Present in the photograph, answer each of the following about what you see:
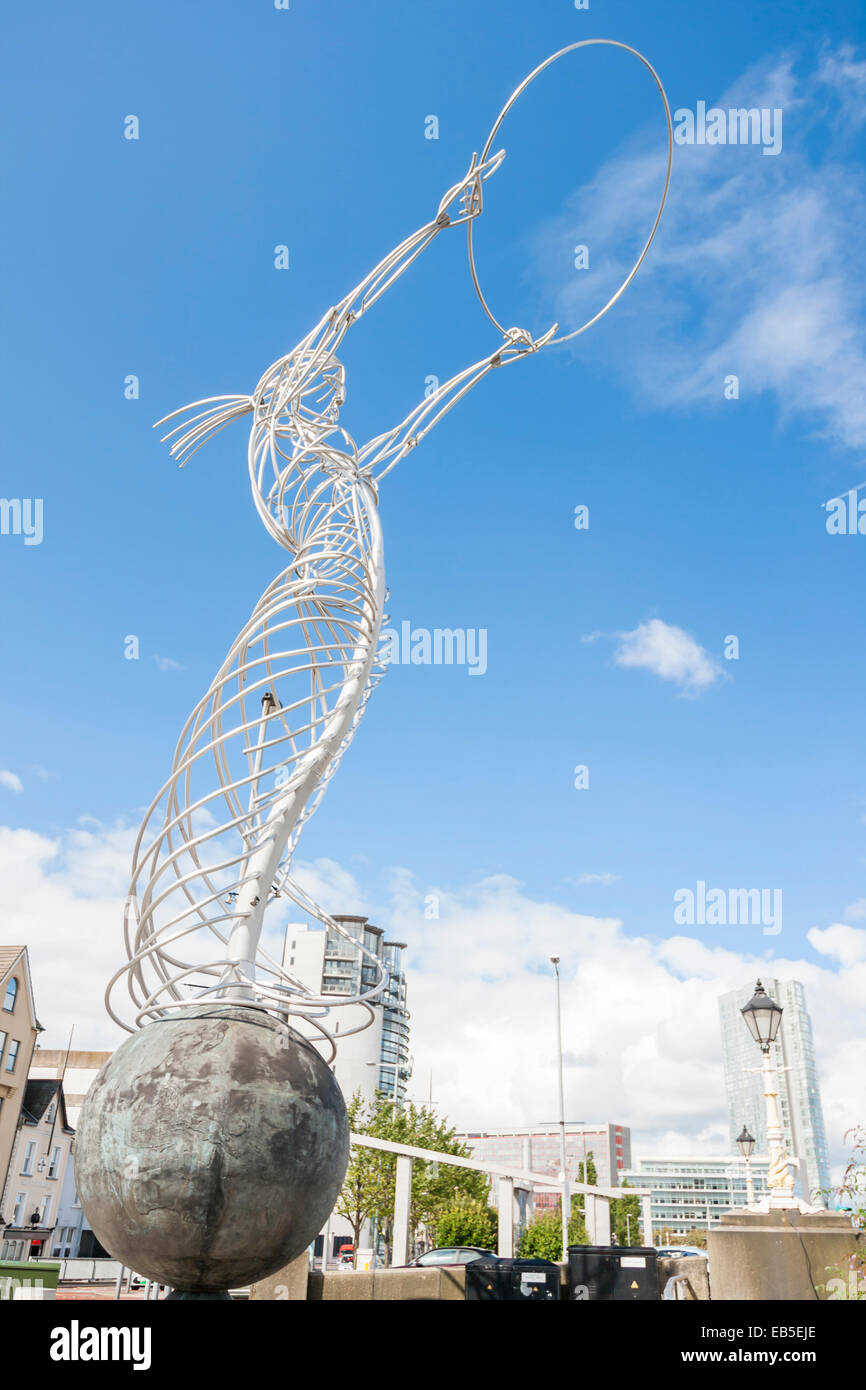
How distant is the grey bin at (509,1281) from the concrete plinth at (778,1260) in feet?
6.13

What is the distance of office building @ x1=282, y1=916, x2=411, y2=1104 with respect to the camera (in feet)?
373

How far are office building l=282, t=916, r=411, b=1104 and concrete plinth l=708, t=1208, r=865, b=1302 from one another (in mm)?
99808

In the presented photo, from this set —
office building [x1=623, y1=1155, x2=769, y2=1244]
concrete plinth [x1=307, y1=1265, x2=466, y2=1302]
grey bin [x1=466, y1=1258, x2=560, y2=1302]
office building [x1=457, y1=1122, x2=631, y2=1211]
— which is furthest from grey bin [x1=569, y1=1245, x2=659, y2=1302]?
office building [x1=623, y1=1155, x2=769, y2=1244]

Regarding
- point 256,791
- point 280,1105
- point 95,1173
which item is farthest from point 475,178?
point 95,1173

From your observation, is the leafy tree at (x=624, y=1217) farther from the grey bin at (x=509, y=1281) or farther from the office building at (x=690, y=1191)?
the grey bin at (x=509, y=1281)

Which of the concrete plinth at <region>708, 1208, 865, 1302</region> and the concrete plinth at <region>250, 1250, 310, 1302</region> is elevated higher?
the concrete plinth at <region>708, 1208, 865, 1302</region>

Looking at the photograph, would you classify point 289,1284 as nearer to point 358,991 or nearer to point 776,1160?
point 776,1160

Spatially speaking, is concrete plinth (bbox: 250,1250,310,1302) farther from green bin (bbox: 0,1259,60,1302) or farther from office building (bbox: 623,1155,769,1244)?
office building (bbox: 623,1155,769,1244)

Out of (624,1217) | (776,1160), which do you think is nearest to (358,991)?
(624,1217)

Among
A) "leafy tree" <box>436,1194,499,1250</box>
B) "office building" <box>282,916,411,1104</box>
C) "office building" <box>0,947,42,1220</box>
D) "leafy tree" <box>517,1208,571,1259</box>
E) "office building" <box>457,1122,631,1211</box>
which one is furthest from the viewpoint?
"office building" <box>457,1122,631,1211</box>

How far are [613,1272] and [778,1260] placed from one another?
10.1ft

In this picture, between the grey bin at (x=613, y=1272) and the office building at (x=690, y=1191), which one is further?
the office building at (x=690, y=1191)

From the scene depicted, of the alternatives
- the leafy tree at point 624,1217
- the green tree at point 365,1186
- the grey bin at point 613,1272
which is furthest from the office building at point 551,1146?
the grey bin at point 613,1272

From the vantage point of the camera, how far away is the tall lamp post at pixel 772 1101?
10.2 m
